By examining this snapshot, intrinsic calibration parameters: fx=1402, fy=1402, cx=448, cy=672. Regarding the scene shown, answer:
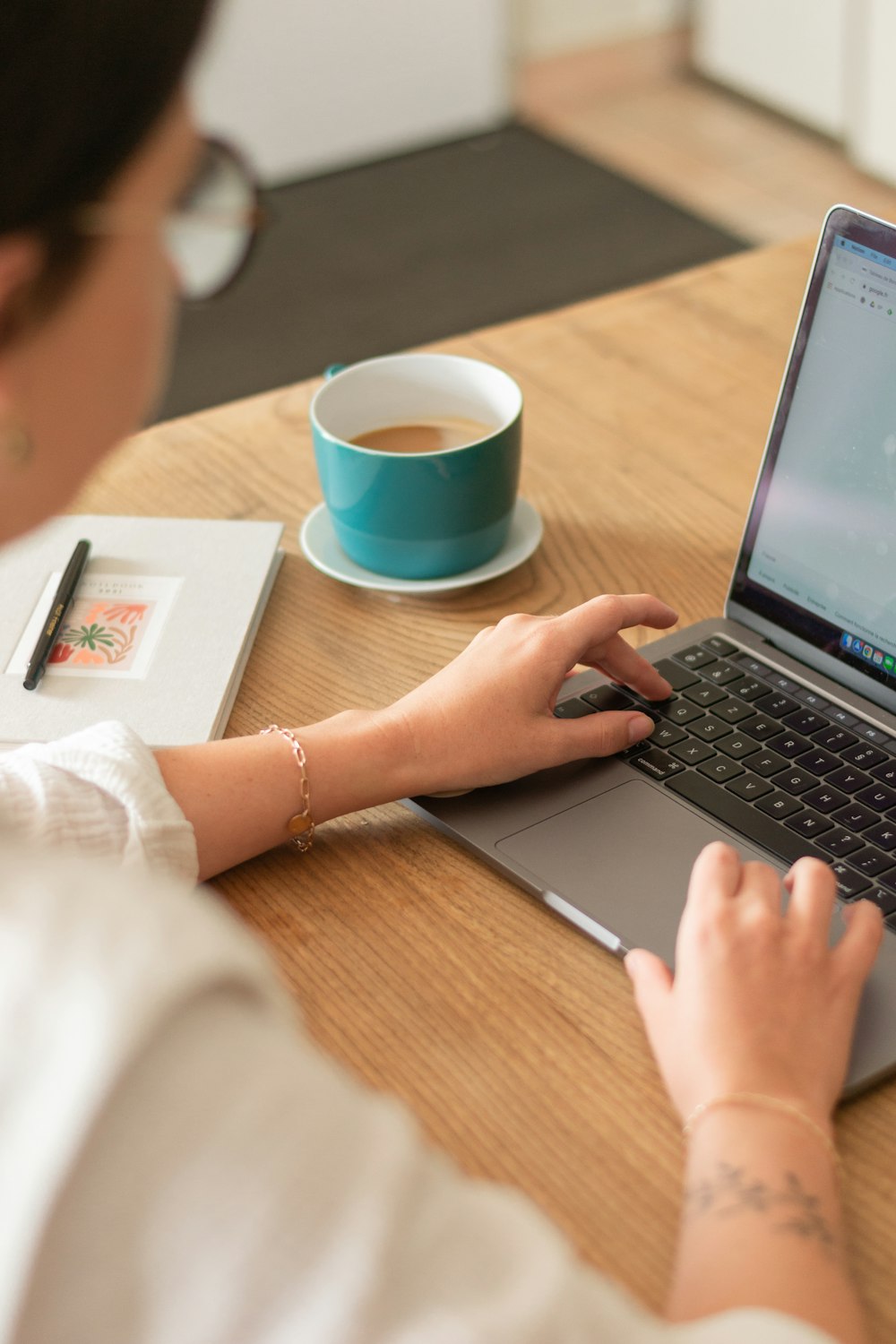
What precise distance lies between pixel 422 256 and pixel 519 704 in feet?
8.55

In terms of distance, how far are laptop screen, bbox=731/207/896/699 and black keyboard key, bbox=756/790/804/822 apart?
0.11 m

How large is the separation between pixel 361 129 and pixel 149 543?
9.86ft

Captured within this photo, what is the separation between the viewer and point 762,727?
84cm

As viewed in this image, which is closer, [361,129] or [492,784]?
[492,784]

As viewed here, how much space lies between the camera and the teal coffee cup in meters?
0.96

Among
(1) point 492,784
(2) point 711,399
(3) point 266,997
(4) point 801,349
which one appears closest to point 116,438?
(3) point 266,997

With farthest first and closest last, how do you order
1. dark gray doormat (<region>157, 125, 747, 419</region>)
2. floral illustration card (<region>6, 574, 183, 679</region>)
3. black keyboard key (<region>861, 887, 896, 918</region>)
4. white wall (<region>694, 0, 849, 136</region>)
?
white wall (<region>694, 0, 849, 136</region>), dark gray doormat (<region>157, 125, 747, 419</region>), floral illustration card (<region>6, 574, 183, 679</region>), black keyboard key (<region>861, 887, 896, 918</region>)

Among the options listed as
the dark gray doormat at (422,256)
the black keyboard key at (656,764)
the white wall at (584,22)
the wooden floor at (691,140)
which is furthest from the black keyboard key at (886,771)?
the white wall at (584,22)

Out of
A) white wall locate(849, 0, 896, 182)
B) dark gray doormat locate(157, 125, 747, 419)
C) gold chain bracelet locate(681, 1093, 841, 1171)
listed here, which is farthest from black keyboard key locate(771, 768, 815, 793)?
white wall locate(849, 0, 896, 182)

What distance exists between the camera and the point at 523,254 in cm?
320

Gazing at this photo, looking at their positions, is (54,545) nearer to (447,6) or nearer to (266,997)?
(266,997)

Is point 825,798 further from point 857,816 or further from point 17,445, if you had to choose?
point 17,445

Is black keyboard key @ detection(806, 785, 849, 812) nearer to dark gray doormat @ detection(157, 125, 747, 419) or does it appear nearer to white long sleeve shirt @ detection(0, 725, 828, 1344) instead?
white long sleeve shirt @ detection(0, 725, 828, 1344)

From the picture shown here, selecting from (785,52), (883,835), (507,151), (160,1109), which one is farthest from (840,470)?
(785,52)
